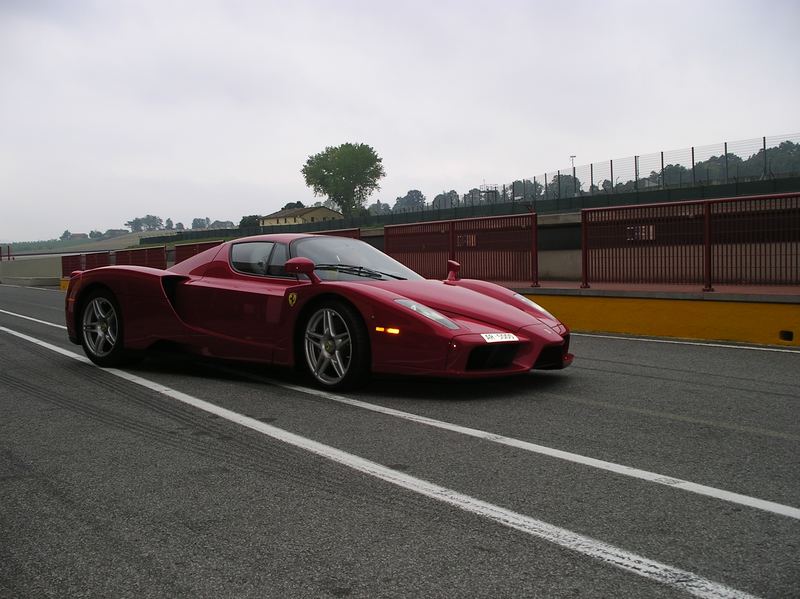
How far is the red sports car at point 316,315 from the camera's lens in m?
5.44

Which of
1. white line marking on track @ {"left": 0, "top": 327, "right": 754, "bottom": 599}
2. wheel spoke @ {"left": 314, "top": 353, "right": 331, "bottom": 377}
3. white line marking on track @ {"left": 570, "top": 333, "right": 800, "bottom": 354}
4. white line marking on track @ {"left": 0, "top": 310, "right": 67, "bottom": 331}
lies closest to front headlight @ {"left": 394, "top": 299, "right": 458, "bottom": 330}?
wheel spoke @ {"left": 314, "top": 353, "right": 331, "bottom": 377}

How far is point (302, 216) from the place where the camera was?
14138 centimetres

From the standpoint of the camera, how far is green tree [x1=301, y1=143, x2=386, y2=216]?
148 m

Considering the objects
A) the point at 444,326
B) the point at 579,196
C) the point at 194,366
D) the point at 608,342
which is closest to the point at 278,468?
the point at 444,326

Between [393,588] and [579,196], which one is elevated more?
[579,196]

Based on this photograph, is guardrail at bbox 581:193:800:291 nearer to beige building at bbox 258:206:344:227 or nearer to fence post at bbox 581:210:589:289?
fence post at bbox 581:210:589:289

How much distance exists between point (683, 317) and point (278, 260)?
5.18 metres

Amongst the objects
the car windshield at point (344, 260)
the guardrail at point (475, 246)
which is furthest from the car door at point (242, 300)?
the guardrail at point (475, 246)

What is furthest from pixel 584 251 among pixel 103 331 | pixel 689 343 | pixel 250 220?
pixel 250 220

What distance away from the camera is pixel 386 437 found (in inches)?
171

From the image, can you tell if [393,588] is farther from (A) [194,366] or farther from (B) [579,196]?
(B) [579,196]

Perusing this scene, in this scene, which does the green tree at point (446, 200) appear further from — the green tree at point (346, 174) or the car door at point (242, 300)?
the green tree at point (346, 174)

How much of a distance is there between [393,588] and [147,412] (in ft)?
10.6

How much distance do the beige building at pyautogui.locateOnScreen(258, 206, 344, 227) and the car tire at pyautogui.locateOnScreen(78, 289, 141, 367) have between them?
12655cm
